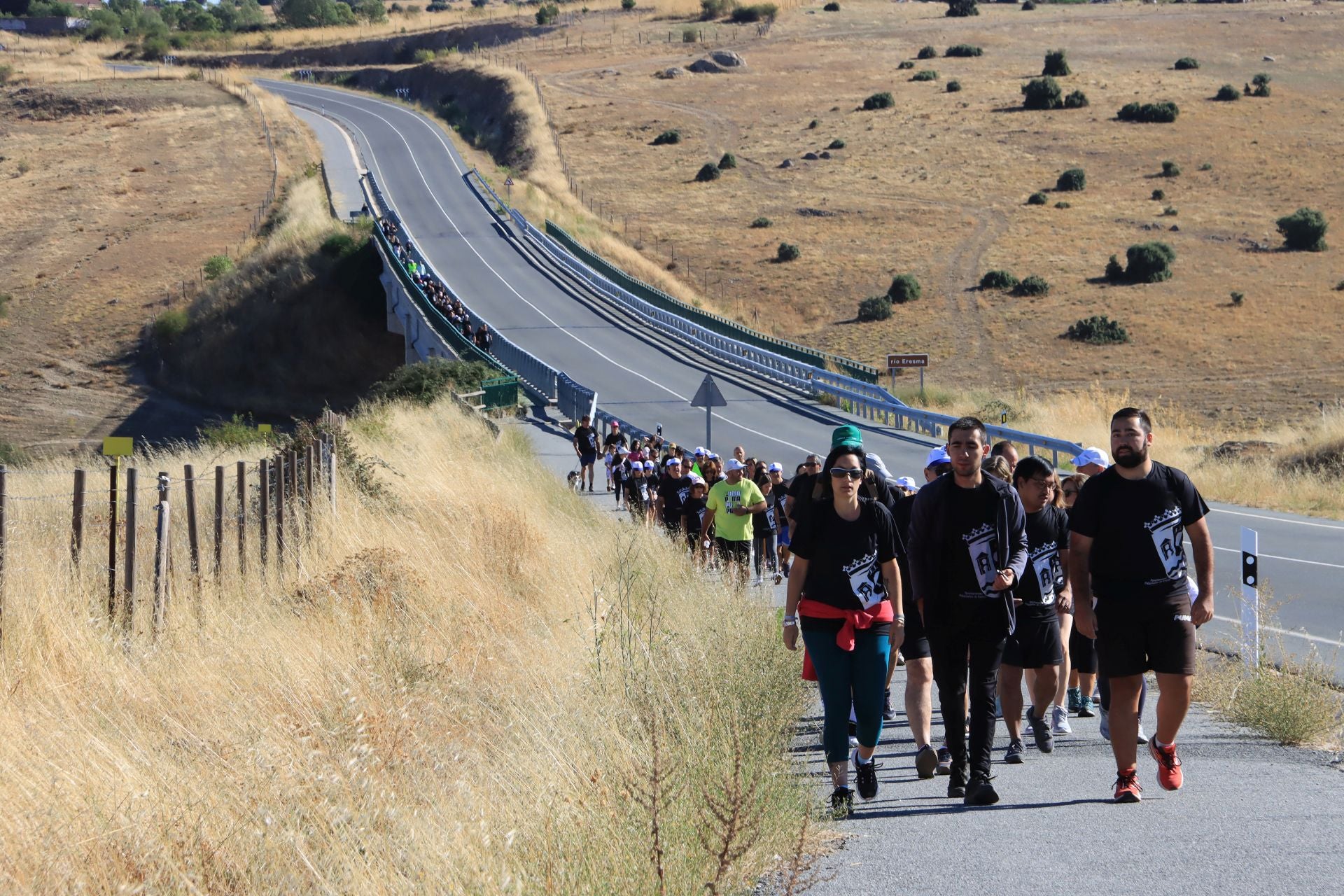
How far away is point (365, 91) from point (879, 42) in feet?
149

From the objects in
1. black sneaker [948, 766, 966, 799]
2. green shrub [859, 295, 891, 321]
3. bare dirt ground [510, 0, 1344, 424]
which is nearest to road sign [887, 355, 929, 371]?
bare dirt ground [510, 0, 1344, 424]

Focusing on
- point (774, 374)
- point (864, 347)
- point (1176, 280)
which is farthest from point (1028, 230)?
point (774, 374)

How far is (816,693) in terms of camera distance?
10180mm

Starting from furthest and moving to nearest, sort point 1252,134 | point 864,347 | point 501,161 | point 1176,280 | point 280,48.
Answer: point 280,48 → point 501,161 → point 1252,134 → point 1176,280 → point 864,347

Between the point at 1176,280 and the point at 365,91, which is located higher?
the point at 365,91

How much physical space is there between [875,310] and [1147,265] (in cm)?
1243

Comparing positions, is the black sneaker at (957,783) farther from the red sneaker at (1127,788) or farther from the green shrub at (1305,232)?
the green shrub at (1305,232)

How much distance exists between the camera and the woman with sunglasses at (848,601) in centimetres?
693

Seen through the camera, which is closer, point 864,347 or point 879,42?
point 864,347

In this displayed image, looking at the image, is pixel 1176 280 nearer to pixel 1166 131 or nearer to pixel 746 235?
pixel 746 235

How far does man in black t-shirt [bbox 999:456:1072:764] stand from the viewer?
26.0 feet

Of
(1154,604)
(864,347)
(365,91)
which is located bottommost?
(864,347)

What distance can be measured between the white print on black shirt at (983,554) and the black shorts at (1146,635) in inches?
21.7

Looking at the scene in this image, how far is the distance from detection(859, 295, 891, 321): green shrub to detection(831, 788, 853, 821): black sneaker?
180 ft
